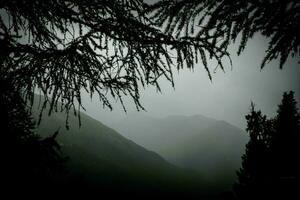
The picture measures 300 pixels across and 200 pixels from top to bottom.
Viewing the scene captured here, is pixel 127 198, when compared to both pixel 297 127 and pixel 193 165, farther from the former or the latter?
pixel 193 165

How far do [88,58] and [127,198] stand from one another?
1869 inches

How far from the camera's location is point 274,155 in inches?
547

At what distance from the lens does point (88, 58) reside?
3.43 meters

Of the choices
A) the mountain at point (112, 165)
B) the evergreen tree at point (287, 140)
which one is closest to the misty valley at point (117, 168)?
the mountain at point (112, 165)

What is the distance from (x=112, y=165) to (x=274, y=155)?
2716 inches

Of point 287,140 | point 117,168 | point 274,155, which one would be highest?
point 287,140

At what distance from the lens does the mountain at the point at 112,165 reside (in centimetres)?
5994

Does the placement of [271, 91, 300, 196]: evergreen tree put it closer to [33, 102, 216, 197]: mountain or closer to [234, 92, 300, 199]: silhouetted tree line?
[234, 92, 300, 199]: silhouetted tree line

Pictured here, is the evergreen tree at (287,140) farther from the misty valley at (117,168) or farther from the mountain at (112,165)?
the mountain at (112,165)

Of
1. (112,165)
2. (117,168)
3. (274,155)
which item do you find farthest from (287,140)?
(112,165)

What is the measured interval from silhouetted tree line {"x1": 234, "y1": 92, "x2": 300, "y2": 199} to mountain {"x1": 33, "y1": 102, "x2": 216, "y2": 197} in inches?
1530

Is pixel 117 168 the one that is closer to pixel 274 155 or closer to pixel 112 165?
pixel 112 165

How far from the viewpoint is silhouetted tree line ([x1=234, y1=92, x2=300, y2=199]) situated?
7680 millimetres

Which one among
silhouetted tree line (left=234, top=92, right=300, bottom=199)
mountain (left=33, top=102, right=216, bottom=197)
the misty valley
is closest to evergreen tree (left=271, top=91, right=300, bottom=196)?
silhouetted tree line (left=234, top=92, right=300, bottom=199)
